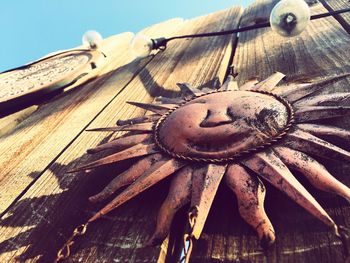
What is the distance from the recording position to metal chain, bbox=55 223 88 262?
840 mm

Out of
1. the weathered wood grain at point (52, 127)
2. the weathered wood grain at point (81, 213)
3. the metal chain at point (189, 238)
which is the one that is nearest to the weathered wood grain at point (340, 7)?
the weathered wood grain at point (81, 213)

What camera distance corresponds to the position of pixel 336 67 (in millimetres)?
1407

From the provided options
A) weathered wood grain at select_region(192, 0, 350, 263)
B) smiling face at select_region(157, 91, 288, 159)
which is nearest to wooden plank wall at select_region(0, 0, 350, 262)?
weathered wood grain at select_region(192, 0, 350, 263)

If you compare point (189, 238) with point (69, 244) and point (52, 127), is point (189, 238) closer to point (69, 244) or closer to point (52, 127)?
point (69, 244)

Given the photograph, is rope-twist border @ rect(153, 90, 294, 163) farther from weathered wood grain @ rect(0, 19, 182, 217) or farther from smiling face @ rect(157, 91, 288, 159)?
weathered wood grain @ rect(0, 19, 182, 217)

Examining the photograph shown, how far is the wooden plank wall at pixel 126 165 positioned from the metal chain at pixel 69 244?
2 cm

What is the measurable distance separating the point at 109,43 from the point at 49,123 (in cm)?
178

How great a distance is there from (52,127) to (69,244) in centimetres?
97

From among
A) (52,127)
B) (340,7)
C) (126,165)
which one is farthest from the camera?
(340,7)

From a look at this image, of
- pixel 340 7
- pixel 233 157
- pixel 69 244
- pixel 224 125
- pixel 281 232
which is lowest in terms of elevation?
pixel 69 244

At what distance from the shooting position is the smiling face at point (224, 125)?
89 centimetres

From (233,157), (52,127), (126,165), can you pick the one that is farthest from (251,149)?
(52,127)

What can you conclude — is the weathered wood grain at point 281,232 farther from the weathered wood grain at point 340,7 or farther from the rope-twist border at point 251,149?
the weathered wood grain at point 340,7

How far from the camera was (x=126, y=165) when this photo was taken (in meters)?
1.16
